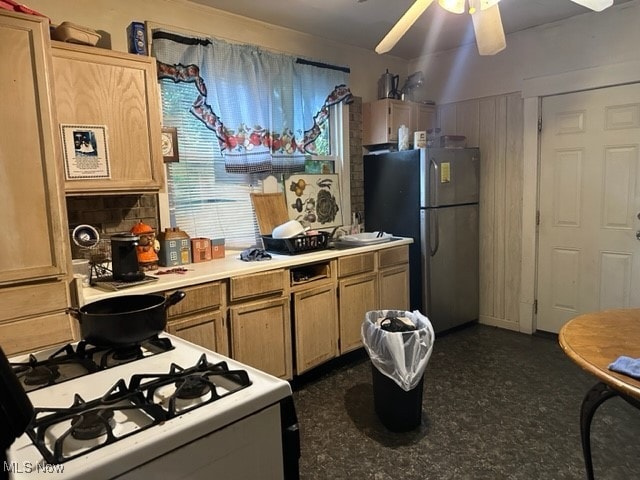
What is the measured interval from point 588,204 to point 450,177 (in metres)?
1.07

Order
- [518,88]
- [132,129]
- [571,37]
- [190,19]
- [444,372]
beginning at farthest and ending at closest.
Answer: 1. [518,88]
2. [571,37]
3. [444,372]
4. [190,19]
5. [132,129]

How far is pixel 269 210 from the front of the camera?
3.44 m

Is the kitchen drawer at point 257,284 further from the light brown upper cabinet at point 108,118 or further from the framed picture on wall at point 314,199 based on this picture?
the framed picture on wall at point 314,199

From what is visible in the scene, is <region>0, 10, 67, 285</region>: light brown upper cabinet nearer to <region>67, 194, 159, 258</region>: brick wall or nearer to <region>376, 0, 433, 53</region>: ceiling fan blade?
<region>67, 194, 159, 258</region>: brick wall

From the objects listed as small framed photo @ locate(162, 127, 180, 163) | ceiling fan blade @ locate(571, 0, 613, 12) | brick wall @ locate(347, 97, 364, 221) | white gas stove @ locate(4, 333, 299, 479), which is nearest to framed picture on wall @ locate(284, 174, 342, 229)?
brick wall @ locate(347, 97, 364, 221)

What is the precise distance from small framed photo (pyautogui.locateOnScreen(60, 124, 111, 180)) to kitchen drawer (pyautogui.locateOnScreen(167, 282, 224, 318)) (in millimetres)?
752

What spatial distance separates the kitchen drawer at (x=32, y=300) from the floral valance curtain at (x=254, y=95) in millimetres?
1488

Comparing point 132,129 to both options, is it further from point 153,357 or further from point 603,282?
point 603,282

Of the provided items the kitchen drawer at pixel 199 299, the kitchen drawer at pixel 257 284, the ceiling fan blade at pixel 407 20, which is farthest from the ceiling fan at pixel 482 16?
the kitchen drawer at pixel 199 299

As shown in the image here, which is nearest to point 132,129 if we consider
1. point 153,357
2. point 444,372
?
point 153,357

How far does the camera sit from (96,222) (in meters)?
2.62

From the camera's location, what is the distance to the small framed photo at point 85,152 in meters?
2.22

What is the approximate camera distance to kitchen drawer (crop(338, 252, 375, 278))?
3201mm

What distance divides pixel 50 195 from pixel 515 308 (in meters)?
3.67
